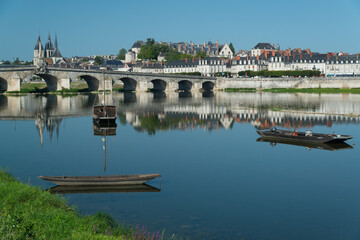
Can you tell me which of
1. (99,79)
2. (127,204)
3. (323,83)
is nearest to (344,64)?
(323,83)

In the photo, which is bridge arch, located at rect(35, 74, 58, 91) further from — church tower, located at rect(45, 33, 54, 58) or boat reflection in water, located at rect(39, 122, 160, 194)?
church tower, located at rect(45, 33, 54, 58)

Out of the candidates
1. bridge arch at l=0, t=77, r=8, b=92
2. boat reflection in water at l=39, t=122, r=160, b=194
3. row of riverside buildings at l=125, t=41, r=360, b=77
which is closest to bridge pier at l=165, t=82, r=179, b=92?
row of riverside buildings at l=125, t=41, r=360, b=77

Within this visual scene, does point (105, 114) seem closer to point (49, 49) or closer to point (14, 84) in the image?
point (14, 84)

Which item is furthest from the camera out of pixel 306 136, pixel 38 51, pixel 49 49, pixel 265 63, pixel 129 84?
pixel 49 49

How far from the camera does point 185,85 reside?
9325cm

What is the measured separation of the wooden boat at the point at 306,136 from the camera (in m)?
25.8

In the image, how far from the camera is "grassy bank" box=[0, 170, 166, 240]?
10039 mm

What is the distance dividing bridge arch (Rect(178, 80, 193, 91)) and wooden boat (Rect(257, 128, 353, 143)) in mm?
62297

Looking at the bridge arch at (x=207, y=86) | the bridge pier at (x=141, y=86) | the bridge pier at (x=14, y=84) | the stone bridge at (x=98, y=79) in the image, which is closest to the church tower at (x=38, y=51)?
the stone bridge at (x=98, y=79)

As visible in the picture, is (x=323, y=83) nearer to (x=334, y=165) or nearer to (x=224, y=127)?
(x=224, y=127)

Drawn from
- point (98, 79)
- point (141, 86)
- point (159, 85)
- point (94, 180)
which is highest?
point (98, 79)

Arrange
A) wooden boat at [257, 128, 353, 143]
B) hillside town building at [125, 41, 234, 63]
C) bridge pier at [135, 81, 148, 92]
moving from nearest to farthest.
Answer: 1. wooden boat at [257, 128, 353, 143]
2. bridge pier at [135, 81, 148, 92]
3. hillside town building at [125, 41, 234, 63]

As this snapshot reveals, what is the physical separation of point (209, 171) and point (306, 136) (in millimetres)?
8786

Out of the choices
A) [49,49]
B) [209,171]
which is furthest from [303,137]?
[49,49]
